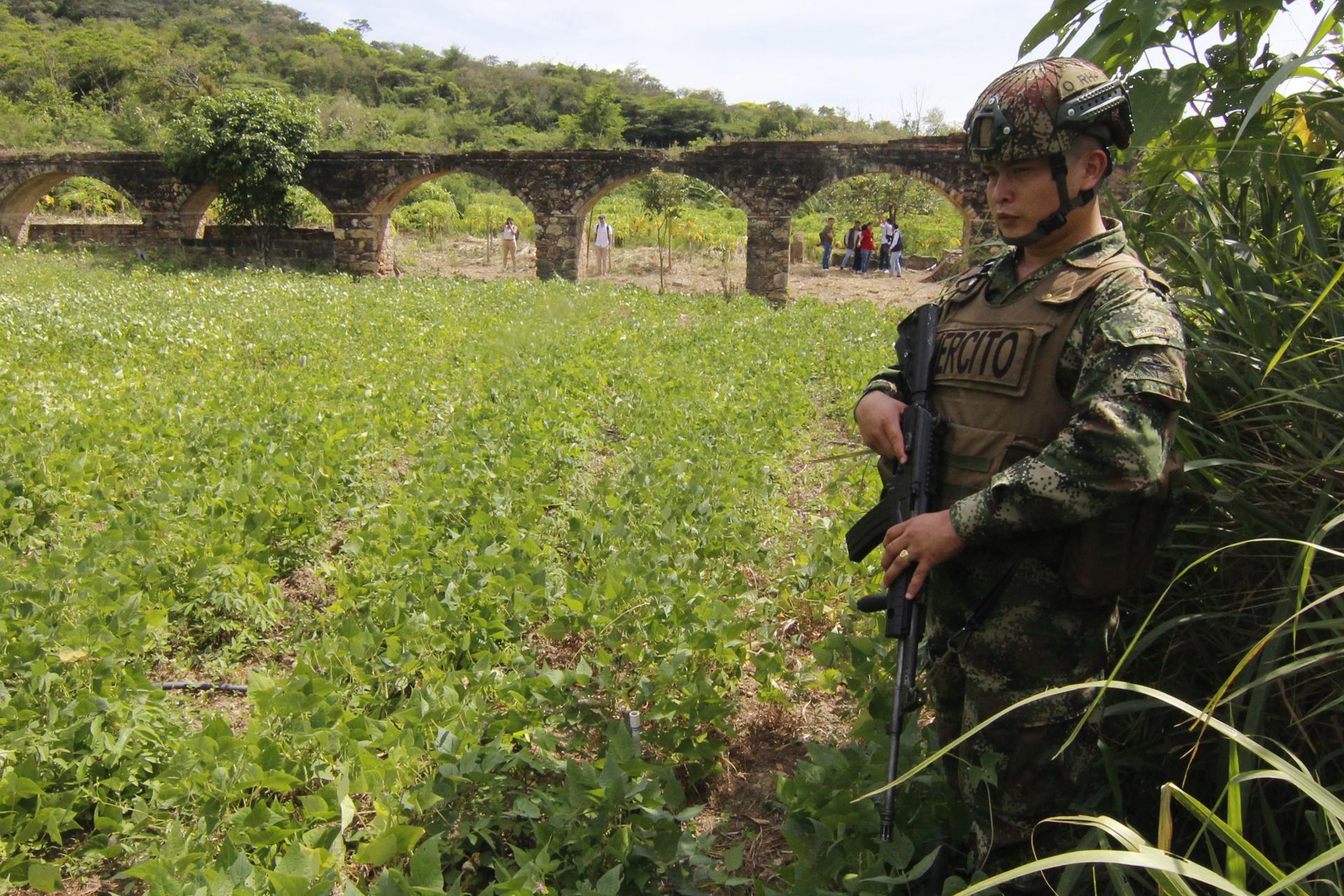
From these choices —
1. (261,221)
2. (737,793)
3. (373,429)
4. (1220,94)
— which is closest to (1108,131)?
(1220,94)

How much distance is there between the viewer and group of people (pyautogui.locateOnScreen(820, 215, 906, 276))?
23953 millimetres

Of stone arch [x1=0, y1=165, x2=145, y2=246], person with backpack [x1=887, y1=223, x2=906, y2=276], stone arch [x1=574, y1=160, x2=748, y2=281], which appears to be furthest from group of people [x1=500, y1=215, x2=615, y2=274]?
stone arch [x1=0, y1=165, x2=145, y2=246]

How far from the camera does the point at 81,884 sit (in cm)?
237

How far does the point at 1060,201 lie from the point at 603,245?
2124 centimetres

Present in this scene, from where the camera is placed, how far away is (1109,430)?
1.59 metres

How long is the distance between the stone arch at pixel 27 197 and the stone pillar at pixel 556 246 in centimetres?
889

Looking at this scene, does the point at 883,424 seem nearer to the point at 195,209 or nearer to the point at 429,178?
the point at 429,178

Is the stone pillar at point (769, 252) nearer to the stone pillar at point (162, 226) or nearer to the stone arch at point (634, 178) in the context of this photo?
the stone arch at point (634, 178)

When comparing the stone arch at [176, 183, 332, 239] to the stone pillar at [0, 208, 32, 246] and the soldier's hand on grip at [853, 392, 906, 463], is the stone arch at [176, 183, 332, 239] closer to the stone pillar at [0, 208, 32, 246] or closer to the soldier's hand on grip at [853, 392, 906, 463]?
the stone pillar at [0, 208, 32, 246]

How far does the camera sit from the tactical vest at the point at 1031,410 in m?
1.73

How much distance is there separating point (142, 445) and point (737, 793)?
13.9ft

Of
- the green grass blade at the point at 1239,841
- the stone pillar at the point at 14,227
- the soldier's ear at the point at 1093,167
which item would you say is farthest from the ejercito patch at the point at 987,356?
the stone pillar at the point at 14,227

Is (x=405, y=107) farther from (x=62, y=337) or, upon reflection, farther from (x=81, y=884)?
(x=81, y=884)

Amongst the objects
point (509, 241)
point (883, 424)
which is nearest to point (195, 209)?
point (509, 241)
